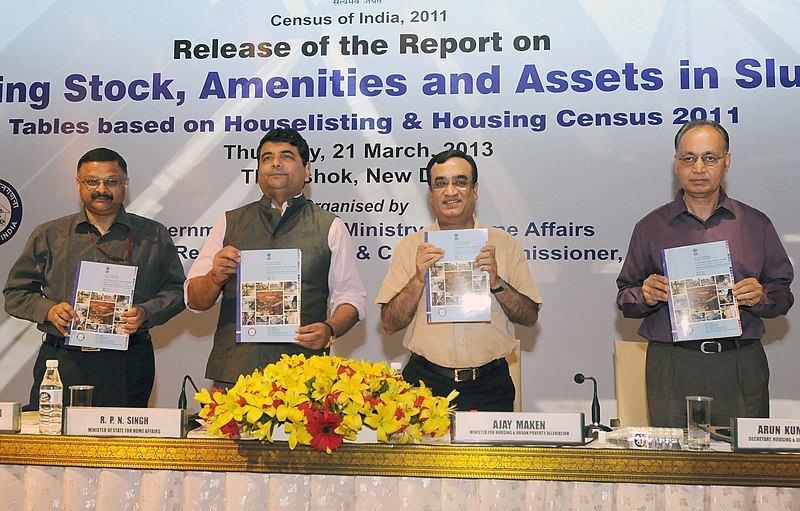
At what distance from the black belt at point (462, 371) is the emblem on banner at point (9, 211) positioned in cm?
304

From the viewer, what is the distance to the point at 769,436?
2609mm

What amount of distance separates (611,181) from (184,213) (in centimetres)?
252

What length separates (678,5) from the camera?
16.1 ft

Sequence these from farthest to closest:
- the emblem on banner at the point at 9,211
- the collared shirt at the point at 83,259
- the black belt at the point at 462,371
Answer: the emblem on banner at the point at 9,211, the collared shirt at the point at 83,259, the black belt at the point at 462,371

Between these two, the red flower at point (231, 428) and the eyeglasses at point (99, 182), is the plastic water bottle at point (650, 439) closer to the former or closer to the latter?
the red flower at point (231, 428)

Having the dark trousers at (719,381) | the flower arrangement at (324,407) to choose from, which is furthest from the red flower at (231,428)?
the dark trousers at (719,381)

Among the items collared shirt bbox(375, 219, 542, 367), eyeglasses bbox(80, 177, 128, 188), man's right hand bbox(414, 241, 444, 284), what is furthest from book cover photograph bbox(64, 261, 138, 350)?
man's right hand bbox(414, 241, 444, 284)

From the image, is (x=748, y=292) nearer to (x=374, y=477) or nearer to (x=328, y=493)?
(x=374, y=477)

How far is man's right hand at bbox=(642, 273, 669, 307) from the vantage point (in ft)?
11.0

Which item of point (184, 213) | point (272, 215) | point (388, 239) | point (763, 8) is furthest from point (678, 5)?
point (184, 213)

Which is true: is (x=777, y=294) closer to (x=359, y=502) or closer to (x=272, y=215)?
(x=359, y=502)

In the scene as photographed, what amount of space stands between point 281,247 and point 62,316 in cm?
96

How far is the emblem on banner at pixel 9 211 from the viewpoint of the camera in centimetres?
538

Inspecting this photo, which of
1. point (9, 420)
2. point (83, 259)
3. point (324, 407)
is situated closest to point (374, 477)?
point (324, 407)
